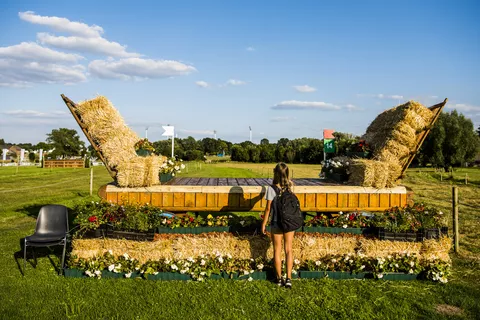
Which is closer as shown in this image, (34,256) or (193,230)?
(193,230)

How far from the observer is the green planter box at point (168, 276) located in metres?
5.64

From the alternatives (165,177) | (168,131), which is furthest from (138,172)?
(168,131)

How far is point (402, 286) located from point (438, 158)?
47101mm

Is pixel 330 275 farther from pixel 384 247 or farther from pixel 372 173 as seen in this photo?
pixel 372 173

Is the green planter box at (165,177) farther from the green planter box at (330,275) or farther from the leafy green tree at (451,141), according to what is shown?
the leafy green tree at (451,141)

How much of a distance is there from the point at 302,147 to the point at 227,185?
57.8 metres

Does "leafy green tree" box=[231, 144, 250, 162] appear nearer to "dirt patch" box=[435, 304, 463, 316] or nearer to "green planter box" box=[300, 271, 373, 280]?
"green planter box" box=[300, 271, 373, 280]

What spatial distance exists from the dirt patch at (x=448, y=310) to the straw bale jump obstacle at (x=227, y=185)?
2430mm

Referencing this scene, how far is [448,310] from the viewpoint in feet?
15.5

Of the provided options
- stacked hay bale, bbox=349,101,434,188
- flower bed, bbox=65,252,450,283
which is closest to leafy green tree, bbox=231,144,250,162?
stacked hay bale, bbox=349,101,434,188

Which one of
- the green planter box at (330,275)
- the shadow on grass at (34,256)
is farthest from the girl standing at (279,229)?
the shadow on grass at (34,256)

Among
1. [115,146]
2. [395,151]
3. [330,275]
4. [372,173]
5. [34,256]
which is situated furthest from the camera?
[395,151]

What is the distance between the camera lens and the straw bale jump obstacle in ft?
22.1

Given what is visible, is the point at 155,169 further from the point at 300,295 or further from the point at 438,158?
the point at 438,158
